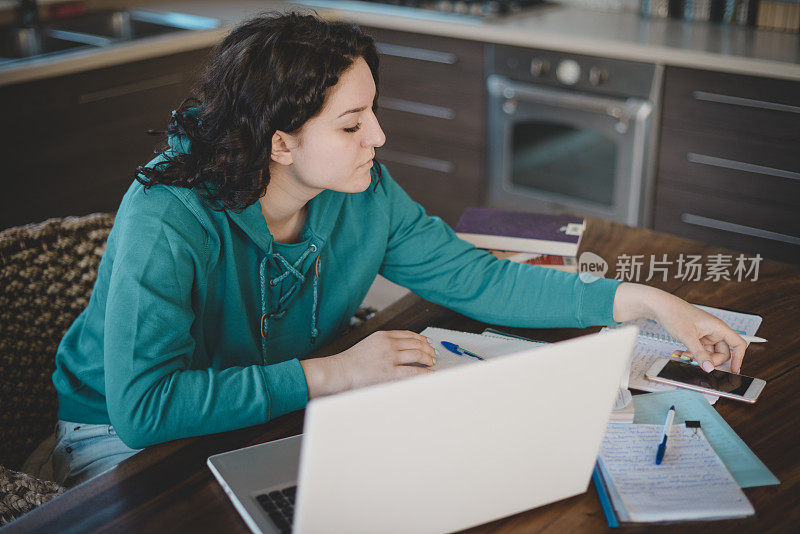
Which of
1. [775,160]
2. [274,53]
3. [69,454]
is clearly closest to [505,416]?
[274,53]

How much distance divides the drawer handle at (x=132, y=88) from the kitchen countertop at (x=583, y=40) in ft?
0.29

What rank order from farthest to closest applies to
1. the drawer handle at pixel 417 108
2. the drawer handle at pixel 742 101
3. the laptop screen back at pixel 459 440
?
the drawer handle at pixel 417 108
the drawer handle at pixel 742 101
the laptop screen back at pixel 459 440

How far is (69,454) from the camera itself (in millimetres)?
1283

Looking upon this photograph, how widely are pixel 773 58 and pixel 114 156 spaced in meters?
2.15

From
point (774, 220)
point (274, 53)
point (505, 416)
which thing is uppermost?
point (274, 53)

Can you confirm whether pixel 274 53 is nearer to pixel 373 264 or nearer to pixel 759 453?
pixel 373 264

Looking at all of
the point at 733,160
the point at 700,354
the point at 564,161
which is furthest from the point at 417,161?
the point at 700,354

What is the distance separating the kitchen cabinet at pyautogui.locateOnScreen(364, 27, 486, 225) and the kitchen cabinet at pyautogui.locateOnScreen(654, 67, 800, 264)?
727 mm

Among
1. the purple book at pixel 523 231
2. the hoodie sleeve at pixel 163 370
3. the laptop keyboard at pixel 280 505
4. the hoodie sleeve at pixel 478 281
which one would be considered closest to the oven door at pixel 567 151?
the purple book at pixel 523 231

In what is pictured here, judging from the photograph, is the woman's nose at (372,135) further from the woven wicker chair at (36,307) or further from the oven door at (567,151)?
the oven door at (567,151)

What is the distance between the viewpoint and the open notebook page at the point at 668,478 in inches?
36.4

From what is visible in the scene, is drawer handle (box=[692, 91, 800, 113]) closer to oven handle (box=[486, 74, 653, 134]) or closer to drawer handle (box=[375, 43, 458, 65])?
oven handle (box=[486, 74, 653, 134])

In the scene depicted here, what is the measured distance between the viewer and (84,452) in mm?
1266

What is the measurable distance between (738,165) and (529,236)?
1416 mm
